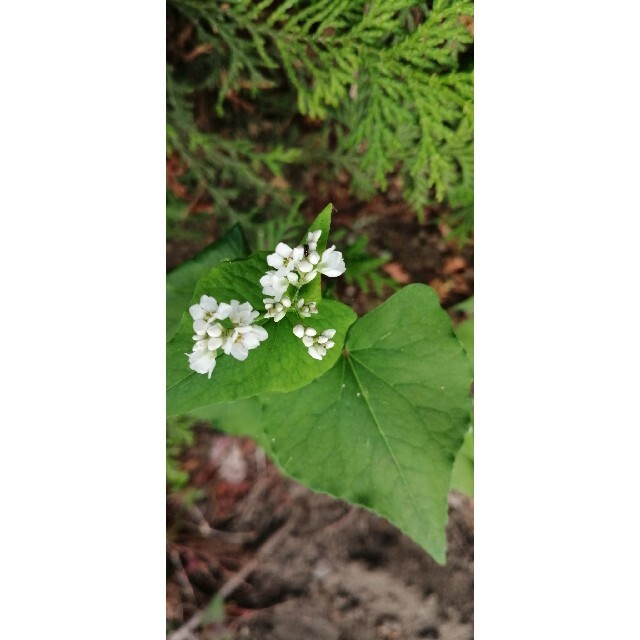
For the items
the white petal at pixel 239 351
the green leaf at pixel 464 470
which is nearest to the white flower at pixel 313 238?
the white petal at pixel 239 351

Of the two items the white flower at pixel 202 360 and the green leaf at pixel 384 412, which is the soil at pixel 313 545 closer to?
the green leaf at pixel 384 412

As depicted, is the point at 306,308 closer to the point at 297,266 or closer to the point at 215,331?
the point at 297,266

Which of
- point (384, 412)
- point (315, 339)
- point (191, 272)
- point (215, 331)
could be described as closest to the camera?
point (215, 331)

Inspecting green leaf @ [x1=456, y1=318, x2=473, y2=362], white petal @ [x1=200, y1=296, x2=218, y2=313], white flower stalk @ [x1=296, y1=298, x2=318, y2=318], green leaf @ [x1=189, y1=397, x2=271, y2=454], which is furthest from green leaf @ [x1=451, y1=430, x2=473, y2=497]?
white petal @ [x1=200, y1=296, x2=218, y2=313]

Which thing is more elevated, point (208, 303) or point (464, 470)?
point (208, 303)

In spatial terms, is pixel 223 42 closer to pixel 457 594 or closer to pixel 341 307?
pixel 341 307

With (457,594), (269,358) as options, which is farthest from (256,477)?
(269,358)

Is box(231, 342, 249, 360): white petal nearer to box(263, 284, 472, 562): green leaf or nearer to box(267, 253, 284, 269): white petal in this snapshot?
box(267, 253, 284, 269): white petal

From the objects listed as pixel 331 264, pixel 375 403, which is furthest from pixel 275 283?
pixel 375 403
